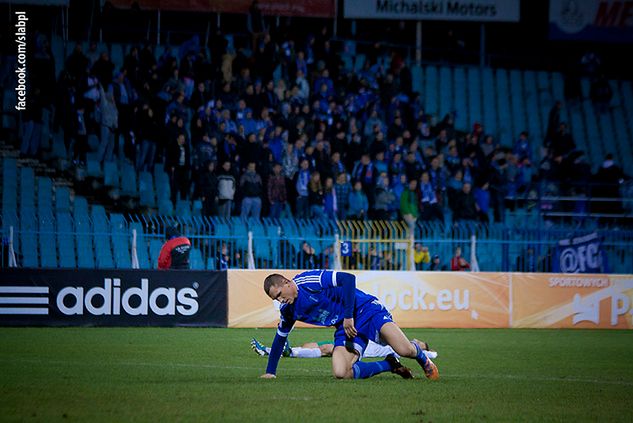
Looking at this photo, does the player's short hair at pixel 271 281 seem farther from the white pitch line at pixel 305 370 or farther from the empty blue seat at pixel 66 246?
the empty blue seat at pixel 66 246

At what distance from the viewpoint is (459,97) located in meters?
33.9

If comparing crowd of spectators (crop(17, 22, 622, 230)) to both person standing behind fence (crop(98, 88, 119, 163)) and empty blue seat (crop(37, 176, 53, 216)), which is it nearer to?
person standing behind fence (crop(98, 88, 119, 163))

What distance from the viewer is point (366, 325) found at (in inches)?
478

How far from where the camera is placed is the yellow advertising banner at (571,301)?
23844 millimetres

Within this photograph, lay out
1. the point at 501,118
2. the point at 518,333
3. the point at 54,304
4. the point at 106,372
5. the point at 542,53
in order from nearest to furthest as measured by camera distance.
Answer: the point at 106,372 → the point at 54,304 → the point at 518,333 → the point at 501,118 → the point at 542,53

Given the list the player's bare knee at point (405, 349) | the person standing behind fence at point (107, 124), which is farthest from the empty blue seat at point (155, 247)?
the player's bare knee at point (405, 349)

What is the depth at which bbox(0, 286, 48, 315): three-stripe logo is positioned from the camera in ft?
67.2

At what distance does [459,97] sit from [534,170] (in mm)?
4009

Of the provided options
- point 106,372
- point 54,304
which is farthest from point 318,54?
point 106,372

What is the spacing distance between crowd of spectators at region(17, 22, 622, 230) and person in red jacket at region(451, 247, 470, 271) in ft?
5.35

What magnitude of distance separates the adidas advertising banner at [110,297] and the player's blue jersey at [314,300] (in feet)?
32.0

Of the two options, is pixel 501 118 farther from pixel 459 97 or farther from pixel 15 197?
pixel 15 197

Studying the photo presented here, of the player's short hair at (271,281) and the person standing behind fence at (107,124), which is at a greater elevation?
the person standing behind fence at (107,124)

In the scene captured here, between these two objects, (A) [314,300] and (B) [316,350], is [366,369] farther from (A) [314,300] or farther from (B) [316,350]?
(B) [316,350]
